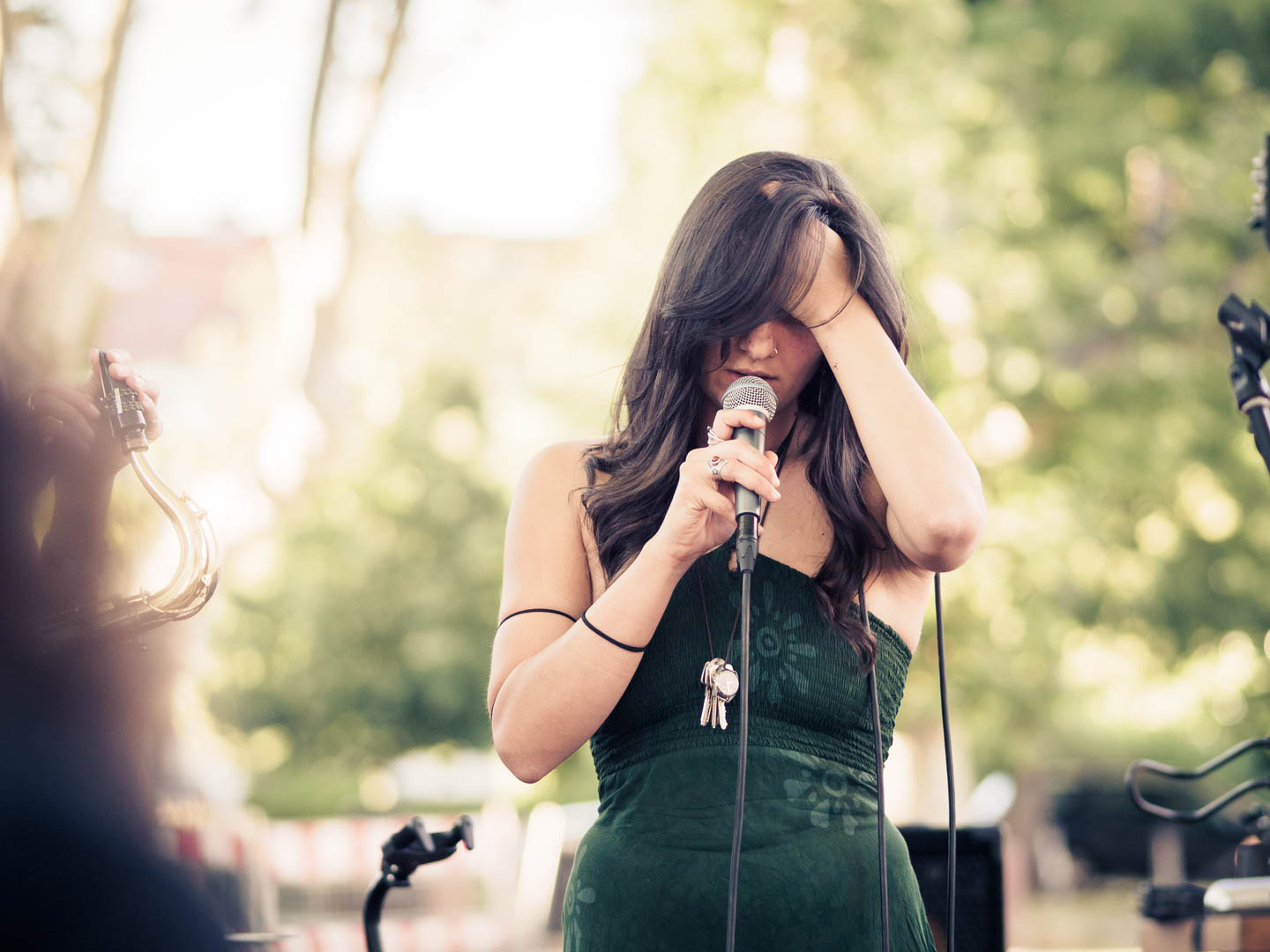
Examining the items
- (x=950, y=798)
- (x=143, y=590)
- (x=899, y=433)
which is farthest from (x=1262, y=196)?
(x=143, y=590)

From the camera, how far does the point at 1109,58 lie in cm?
871

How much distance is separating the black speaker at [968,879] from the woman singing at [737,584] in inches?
42.1

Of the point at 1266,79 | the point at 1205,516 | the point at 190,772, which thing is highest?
the point at 1266,79

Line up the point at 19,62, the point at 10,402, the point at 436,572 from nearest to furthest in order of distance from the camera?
1. the point at 10,402
2. the point at 19,62
3. the point at 436,572

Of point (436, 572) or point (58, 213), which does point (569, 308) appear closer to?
point (58, 213)

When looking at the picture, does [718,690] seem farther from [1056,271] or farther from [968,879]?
[1056,271]

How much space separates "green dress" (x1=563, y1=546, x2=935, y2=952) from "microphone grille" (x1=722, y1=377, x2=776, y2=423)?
258mm

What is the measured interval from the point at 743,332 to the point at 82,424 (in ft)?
2.99

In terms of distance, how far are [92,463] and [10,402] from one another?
251 mm

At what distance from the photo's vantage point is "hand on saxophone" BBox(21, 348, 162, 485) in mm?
1604

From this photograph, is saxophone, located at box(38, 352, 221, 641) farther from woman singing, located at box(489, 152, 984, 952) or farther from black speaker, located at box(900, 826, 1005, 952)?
black speaker, located at box(900, 826, 1005, 952)

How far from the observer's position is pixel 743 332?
1868 millimetres

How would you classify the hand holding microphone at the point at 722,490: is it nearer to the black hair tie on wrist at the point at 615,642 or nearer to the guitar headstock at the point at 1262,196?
the black hair tie on wrist at the point at 615,642

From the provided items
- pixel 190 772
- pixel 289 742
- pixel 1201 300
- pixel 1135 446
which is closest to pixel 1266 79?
pixel 1201 300
